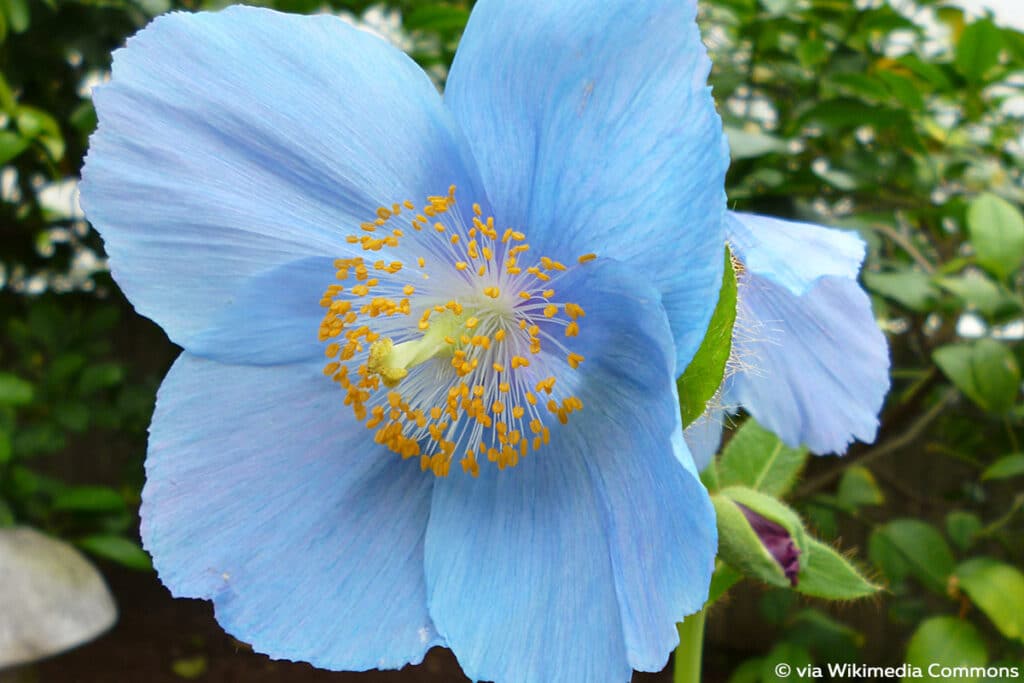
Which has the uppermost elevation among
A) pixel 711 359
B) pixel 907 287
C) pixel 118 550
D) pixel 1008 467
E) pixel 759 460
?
pixel 711 359

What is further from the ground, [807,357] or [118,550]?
[807,357]

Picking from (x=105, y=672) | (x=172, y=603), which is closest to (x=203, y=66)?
(x=105, y=672)

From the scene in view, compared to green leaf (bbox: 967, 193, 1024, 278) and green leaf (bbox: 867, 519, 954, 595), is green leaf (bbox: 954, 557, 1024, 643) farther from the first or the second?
green leaf (bbox: 967, 193, 1024, 278)

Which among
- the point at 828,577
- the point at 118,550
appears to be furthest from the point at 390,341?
the point at 118,550

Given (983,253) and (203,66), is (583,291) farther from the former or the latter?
(983,253)

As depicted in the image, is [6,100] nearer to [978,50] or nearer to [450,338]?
[450,338]

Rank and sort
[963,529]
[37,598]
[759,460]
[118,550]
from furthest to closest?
1. [37,598]
2. [118,550]
3. [963,529]
4. [759,460]
